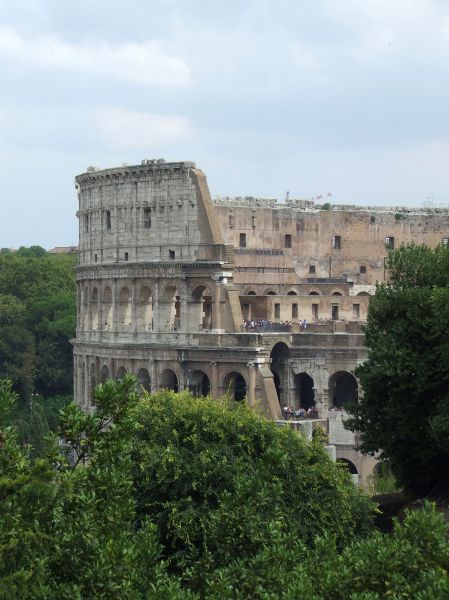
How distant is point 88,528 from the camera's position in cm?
2664

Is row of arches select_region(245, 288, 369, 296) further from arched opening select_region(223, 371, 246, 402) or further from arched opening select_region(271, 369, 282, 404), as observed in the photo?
arched opening select_region(223, 371, 246, 402)

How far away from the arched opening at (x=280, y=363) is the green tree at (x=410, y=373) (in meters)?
25.9

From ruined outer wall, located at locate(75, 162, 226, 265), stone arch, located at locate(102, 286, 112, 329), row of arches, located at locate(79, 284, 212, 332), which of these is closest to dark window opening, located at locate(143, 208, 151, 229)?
ruined outer wall, located at locate(75, 162, 226, 265)

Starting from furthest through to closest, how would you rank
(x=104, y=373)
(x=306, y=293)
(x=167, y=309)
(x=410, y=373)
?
1. (x=306, y=293)
2. (x=104, y=373)
3. (x=167, y=309)
4. (x=410, y=373)

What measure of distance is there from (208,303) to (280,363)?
554cm

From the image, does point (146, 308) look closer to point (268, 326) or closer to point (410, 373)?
point (268, 326)

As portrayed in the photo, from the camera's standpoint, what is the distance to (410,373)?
44.2 meters

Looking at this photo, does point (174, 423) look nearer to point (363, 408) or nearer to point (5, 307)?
point (363, 408)

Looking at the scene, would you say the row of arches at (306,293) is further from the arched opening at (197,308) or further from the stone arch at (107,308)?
the stone arch at (107,308)

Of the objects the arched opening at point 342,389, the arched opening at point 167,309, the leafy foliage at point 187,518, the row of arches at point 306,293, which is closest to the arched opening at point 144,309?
the arched opening at point 167,309

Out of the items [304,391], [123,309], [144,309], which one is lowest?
[304,391]

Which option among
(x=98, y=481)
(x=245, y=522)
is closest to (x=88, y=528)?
(x=98, y=481)

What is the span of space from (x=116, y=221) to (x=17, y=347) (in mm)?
32406

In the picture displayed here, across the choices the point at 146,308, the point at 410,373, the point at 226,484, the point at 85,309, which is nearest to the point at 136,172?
the point at 146,308
